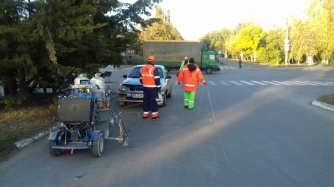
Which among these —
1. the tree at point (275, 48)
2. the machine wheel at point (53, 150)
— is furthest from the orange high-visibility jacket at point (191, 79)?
the tree at point (275, 48)

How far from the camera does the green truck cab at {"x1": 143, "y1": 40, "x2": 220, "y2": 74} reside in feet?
122

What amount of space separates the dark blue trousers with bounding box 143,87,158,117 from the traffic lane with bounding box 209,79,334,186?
1901 millimetres

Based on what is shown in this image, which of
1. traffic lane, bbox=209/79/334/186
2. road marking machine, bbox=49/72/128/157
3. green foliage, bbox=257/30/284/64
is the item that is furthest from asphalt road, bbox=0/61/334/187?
green foliage, bbox=257/30/284/64

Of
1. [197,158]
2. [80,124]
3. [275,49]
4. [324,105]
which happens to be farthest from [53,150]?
[275,49]

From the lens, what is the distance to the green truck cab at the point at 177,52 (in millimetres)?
37094

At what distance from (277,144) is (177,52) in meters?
30.9

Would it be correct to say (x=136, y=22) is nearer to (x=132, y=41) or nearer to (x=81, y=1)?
(x=132, y=41)

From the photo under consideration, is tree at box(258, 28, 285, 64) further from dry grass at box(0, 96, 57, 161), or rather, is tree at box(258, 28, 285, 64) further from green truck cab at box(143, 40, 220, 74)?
dry grass at box(0, 96, 57, 161)

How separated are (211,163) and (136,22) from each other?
7589 mm

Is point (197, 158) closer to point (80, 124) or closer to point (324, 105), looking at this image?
point (80, 124)

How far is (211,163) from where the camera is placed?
5738mm

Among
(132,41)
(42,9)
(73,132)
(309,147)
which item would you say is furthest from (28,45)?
(309,147)

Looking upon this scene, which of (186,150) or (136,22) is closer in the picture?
(186,150)

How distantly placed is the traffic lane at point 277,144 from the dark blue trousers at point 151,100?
6.24 feet
